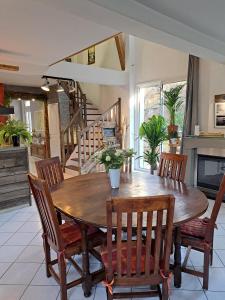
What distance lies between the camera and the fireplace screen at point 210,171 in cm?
430

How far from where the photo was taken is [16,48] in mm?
3479

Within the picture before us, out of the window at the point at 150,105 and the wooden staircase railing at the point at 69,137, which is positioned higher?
the window at the point at 150,105

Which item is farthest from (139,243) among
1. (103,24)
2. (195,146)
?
(195,146)

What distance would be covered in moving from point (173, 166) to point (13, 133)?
2.67 m

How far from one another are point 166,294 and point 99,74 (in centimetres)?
500

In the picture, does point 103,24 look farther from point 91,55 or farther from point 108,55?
point 91,55

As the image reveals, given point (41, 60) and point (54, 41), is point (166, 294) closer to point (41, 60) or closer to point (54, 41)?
point (54, 41)

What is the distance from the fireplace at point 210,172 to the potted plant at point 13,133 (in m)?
3.31

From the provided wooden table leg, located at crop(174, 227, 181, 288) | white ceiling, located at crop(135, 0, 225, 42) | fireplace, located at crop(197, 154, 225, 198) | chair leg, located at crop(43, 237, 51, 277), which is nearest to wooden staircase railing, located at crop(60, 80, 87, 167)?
fireplace, located at crop(197, 154, 225, 198)

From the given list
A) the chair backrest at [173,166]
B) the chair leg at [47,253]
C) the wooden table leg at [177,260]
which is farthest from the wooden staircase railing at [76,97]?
the wooden table leg at [177,260]

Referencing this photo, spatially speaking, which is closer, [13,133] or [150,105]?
[13,133]

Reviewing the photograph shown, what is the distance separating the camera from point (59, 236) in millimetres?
1753

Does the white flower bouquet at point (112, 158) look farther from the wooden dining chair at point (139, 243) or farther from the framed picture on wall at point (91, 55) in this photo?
the framed picture on wall at point (91, 55)

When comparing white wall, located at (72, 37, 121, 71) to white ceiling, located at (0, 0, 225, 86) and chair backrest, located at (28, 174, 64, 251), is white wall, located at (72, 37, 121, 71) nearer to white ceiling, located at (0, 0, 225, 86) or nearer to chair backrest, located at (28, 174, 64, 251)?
white ceiling, located at (0, 0, 225, 86)
